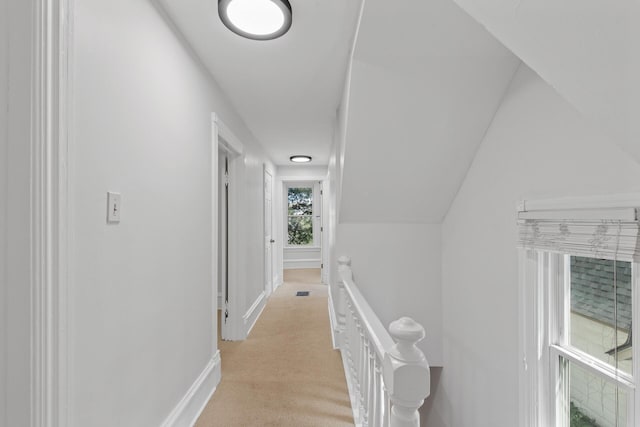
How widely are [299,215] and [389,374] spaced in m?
6.28

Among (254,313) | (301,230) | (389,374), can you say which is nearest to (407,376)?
(389,374)

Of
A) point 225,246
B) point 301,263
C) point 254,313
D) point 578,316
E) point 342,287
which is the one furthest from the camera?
point 301,263

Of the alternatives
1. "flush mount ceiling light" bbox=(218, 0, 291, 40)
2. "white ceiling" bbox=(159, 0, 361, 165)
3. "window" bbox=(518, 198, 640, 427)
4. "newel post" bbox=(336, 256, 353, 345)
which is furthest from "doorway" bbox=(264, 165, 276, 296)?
"window" bbox=(518, 198, 640, 427)

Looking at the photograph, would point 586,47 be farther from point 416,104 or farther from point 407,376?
point 416,104

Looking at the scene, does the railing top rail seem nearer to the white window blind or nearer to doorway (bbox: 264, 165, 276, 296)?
the white window blind

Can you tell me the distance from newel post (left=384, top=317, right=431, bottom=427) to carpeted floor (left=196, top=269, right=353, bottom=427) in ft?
→ 3.55

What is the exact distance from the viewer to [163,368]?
1.57m

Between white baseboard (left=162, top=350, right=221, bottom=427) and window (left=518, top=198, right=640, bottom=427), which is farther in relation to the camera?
white baseboard (left=162, top=350, right=221, bottom=427)

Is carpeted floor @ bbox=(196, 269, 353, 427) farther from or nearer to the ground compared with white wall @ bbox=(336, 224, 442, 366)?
nearer to the ground

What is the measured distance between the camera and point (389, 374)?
981mm

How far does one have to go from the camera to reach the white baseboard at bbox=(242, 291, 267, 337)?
3224 millimetres

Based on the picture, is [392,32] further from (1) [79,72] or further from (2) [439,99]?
(1) [79,72]

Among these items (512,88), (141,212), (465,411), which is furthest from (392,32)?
(465,411)
